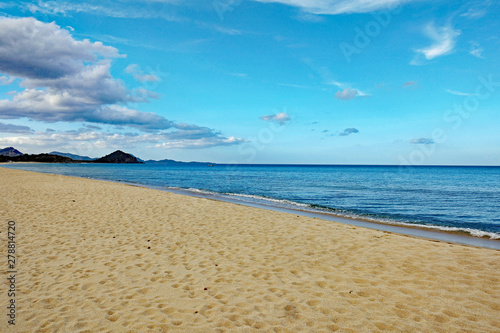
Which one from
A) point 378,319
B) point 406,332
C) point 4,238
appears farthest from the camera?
point 4,238

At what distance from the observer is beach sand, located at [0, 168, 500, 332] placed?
426cm

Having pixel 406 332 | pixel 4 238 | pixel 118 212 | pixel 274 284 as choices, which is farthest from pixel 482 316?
pixel 118 212

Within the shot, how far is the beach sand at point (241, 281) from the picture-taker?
4.26 meters

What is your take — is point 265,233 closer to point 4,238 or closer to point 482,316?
point 482,316

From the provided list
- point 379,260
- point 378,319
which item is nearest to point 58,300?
Result: point 378,319

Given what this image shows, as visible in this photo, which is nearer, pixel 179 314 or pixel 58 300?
pixel 179 314

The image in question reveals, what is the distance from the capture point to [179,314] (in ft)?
14.5

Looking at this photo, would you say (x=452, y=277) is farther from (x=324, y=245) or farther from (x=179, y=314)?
(x=179, y=314)

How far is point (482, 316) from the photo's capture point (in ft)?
14.7

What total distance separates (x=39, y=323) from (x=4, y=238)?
6004 mm

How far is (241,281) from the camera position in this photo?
18.7ft

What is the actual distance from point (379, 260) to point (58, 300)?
22.9ft

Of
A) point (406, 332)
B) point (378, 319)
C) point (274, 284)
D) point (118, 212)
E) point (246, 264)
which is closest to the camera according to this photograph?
point (406, 332)

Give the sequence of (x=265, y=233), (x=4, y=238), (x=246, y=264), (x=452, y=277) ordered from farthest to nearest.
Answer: (x=265, y=233) < (x=4, y=238) < (x=246, y=264) < (x=452, y=277)
